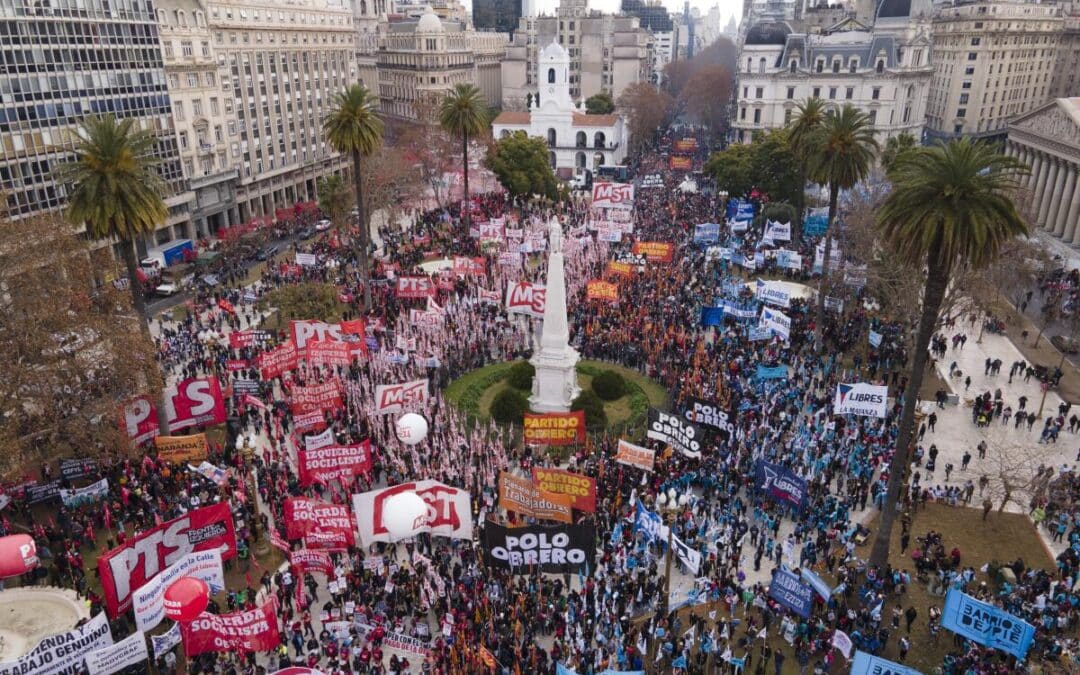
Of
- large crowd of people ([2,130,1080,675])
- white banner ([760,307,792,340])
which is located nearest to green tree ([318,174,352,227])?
large crowd of people ([2,130,1080,675])

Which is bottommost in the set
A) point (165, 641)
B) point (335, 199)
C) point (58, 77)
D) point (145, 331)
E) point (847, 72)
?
point (165, 641)

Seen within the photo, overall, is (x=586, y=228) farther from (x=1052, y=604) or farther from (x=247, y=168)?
(x=1052, y=604)

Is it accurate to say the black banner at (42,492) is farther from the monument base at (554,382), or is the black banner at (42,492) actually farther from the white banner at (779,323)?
the white banner at (779,323)

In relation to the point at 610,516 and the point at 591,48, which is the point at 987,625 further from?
the point at 591,48

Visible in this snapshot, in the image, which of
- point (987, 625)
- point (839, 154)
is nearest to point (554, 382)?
point (839, 154)

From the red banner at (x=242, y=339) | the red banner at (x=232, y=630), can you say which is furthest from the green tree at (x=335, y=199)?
the red banner at (x=232, y=630)
